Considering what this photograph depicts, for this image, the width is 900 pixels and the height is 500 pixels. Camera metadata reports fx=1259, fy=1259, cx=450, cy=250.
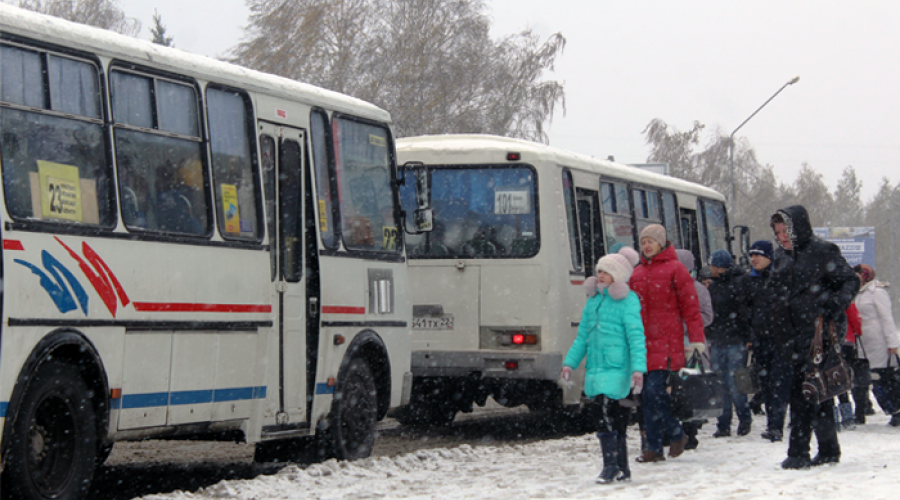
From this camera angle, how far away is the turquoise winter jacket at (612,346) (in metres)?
8.26

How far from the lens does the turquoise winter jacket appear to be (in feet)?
27.1

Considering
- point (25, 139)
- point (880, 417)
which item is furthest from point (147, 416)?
point (880, 417)

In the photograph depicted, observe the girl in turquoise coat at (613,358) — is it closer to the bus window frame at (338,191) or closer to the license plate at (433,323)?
the bus window frame at (338,191)

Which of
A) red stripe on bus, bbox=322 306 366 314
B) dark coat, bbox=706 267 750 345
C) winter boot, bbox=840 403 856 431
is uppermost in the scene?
red stripe on bus, bbox=322 306 366 314

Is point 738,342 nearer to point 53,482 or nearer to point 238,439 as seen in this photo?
point 238,439

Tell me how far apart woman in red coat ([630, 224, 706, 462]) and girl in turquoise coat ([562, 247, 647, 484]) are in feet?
3.02

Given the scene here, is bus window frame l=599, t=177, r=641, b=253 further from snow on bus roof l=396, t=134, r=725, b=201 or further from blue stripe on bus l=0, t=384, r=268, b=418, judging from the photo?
blue stripe on bus l=0, t=384, r=268, b=418

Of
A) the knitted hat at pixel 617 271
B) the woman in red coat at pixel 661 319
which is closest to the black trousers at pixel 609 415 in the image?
the knitted hat at pixel 617 271

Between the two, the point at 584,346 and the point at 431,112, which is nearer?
the point at 584,346

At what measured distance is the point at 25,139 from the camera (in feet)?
22.6

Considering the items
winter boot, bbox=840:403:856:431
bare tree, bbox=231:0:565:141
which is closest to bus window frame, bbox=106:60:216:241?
winter boot, bbox=840:403:856:431

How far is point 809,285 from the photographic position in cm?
865

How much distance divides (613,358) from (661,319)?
114 cm

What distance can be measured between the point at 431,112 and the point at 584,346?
2662cm
